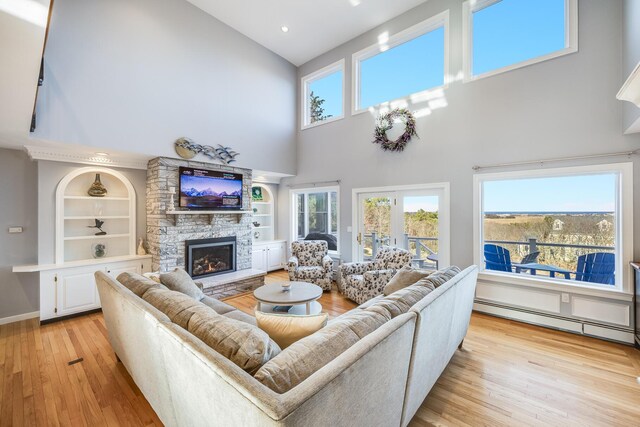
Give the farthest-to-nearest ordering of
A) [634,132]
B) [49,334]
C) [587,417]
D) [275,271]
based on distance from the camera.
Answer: [275,271] < [49,334] < [634,132] < [587,417]

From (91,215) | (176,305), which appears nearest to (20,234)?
(91,215)

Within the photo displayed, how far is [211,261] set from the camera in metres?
5.02

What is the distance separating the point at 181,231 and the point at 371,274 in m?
3.36

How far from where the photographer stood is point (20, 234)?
12.3 feet

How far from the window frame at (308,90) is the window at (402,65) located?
325 millimetres

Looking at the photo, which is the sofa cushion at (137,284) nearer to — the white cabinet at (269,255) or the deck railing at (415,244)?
the white cabinet at (269,255)

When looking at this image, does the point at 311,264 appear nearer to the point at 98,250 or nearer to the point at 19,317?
the point at 98,250

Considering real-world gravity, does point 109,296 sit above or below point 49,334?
above

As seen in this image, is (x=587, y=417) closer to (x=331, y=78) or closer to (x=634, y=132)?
(x=634, y=132)

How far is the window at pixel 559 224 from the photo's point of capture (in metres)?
3.14

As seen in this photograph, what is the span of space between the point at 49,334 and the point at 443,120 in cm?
635

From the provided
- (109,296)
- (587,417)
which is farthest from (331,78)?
(587,417)

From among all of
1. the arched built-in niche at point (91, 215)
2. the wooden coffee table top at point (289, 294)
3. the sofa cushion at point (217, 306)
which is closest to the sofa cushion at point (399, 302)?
the wooden coffee table top at point (289, 294)

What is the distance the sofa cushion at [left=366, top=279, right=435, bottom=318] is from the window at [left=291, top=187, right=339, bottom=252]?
3.80m
